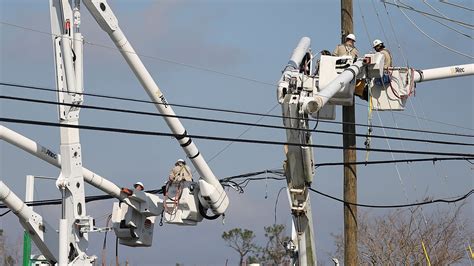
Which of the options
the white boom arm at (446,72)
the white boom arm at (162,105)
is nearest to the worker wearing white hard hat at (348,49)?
the white boom arm at (446,72)

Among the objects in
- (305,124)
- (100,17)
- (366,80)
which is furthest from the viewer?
(366,80)

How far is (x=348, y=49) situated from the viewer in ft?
79.0

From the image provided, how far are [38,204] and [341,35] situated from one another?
27.7 feet

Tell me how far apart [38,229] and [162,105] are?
4008mm

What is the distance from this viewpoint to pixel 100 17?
2248cm

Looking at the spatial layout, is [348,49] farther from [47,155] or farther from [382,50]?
[47,155]

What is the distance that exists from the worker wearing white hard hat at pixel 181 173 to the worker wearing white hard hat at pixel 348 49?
4.32m

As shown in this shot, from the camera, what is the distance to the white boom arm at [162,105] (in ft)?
74.0

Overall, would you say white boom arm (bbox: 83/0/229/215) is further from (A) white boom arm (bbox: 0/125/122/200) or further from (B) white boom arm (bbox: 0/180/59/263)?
(B) white boom arm (bbox: 0/180/59/263)

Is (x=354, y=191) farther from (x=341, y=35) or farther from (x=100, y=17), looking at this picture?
(x=100, y=17)

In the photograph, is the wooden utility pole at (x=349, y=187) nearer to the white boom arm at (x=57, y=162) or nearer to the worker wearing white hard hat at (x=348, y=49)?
the worker wearing white hard hat at (x=348, y=49)

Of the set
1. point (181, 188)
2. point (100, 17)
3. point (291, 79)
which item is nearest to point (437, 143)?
point (291, 79)

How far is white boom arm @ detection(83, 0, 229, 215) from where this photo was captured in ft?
74.0

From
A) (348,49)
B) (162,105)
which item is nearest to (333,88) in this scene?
(348,49)
